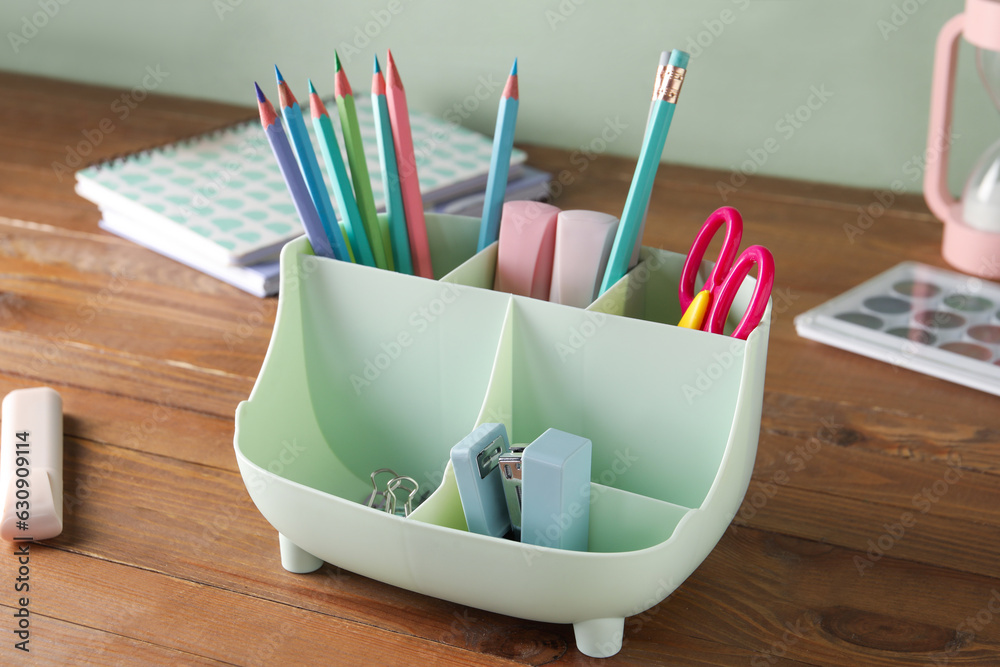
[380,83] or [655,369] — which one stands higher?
[380,83]

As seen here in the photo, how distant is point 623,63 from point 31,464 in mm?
647

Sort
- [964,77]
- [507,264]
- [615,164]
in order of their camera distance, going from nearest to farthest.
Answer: [507,264] < [964,77] < [615,164]

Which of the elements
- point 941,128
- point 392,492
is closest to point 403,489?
point 392,492

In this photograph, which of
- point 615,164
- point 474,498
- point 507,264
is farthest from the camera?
point 615,164

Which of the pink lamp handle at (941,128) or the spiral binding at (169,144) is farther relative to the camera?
the spiral binding at (169,144)

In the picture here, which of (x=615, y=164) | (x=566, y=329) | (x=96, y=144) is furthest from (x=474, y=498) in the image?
(x=96, y=144)

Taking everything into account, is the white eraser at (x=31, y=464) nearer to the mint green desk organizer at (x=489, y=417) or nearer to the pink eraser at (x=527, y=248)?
A: the mint green desk organizer at (x=489, y=417)

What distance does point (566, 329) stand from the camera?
0.43 meters

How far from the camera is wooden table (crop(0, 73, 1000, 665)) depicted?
41cm

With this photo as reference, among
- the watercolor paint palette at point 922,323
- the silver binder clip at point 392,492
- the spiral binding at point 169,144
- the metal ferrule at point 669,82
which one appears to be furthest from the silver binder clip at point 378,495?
the spiral binding at point 169,144

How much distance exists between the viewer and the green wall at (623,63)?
2.79 feet

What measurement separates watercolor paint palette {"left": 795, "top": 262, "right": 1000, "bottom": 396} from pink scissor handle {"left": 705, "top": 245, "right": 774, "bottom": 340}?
0.83 feet

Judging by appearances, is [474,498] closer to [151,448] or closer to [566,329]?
[566,329]

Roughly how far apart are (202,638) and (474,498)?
132mm
